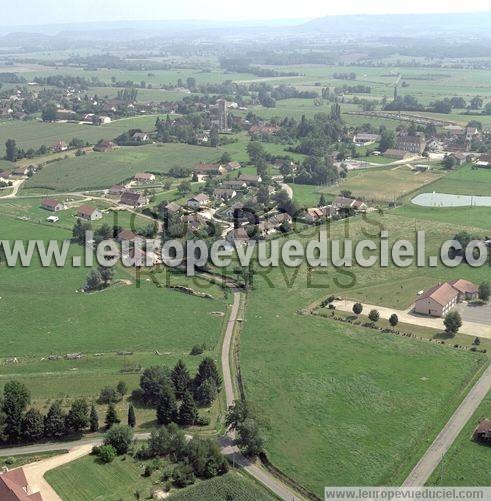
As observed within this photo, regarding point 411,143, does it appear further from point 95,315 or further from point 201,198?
point 95,315

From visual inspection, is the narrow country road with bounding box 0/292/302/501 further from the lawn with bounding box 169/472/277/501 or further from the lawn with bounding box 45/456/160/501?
the lawn with bounding box 169/472/277/501

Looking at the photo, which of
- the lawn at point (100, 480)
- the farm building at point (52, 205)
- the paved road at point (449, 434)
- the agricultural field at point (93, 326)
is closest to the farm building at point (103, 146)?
the farm building at point (52, 205)

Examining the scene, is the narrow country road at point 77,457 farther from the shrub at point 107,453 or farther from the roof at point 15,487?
the shrub at point 107,453

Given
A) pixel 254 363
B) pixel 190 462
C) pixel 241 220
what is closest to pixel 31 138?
pixel 241 220

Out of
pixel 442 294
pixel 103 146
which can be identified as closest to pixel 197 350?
pixel 442 294

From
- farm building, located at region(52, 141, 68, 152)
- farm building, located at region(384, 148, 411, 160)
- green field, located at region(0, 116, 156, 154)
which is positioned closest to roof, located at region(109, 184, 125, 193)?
farm building, located at region(52, 141, 68, 152)

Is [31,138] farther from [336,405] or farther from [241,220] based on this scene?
[336,405]

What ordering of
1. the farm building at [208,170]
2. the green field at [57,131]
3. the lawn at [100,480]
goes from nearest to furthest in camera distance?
the lawn at [100,480], the farm building at [208,170], the green field at [57,131]

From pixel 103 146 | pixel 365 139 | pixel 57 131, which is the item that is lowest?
pixel 365 139
